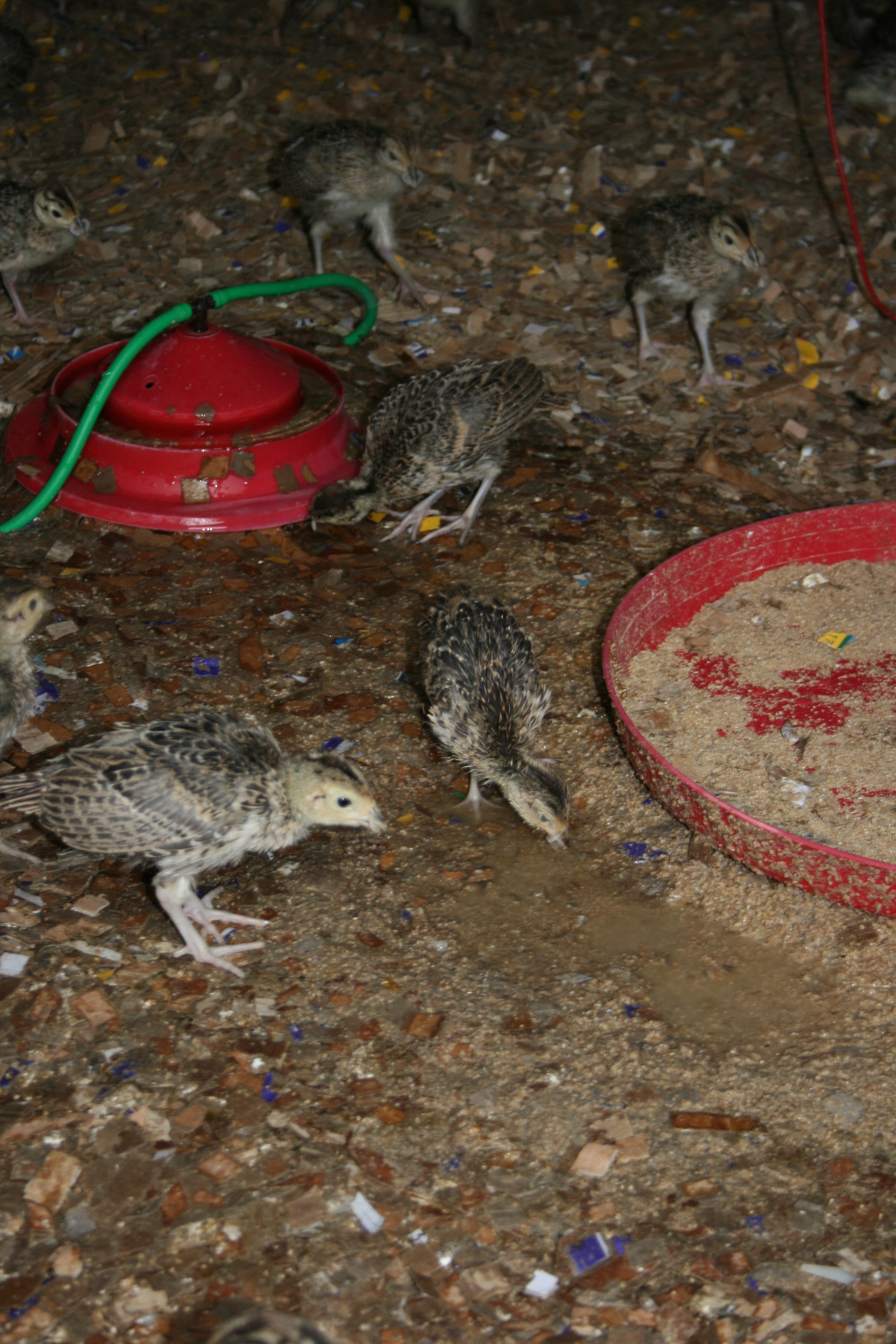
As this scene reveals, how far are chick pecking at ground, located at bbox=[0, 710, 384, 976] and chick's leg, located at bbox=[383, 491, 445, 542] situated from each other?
2269mm

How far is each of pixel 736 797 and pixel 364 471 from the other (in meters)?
2.48

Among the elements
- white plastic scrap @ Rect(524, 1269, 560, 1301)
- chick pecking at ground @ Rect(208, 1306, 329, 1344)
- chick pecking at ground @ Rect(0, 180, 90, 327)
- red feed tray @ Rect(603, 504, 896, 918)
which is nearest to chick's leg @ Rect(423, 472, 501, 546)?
red feed tray @ Rect(603, 504, 896, 918)

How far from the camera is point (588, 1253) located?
302cm

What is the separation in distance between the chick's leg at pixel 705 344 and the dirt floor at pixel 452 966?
10cm

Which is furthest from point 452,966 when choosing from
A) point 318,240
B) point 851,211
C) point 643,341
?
point 851,211

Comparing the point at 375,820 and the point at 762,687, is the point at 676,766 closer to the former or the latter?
the point at 762,687

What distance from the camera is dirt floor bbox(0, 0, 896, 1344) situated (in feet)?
9.80

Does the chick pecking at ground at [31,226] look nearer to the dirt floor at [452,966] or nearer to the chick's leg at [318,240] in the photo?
the dirt floor at [452,966]

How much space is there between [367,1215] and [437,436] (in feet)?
11.5

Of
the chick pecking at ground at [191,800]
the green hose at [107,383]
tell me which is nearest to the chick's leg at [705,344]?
the green hose at [107,383]

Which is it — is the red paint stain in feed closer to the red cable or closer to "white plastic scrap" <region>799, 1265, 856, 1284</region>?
"white plastic scrap" <region>799, 1265, 856, 1284</region>

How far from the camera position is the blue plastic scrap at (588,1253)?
2990 mm

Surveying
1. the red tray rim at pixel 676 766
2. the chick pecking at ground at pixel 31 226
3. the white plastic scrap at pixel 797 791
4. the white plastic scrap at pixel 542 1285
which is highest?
the chick pecking at ground at pixel 31 226

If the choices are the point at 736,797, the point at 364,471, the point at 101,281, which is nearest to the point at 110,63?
the point at 101,281
